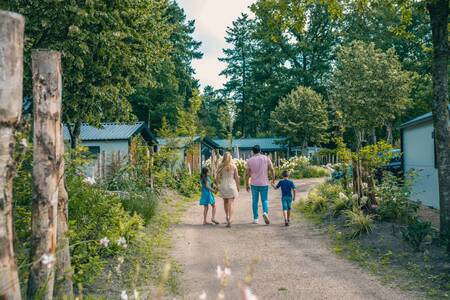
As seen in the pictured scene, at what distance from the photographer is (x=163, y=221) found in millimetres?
12055

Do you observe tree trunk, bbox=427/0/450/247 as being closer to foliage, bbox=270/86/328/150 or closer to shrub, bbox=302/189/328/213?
shrub, bbox=302/189/328/213

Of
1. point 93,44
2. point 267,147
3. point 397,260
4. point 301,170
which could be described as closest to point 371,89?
point 301,170

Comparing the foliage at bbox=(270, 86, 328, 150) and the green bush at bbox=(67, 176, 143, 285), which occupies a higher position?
the foliage at bbox=(270, 86, 328, 150)

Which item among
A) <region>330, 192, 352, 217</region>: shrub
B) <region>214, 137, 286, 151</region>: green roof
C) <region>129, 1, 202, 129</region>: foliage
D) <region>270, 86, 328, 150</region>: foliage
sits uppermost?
<region>129, 1, 202, 129</region>: foliage

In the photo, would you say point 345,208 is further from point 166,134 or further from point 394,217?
point 166,134

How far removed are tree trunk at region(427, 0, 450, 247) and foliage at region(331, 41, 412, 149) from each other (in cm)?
3135

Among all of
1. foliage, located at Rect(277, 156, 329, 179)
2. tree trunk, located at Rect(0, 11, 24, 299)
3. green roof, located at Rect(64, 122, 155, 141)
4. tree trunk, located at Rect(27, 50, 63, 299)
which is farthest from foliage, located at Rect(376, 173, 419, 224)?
foliage, located at Rect(277, 156, 329, 179)

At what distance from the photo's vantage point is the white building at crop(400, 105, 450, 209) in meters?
14.0

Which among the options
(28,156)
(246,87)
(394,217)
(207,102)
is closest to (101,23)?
(28,156)

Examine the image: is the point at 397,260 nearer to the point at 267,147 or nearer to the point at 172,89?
the point at 172,89

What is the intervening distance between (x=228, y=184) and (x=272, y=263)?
4.16m

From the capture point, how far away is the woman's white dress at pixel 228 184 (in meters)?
12.0

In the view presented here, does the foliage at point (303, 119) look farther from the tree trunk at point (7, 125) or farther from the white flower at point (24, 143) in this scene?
the tree trunk at point (7, 125)

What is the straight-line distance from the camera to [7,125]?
10.9 feet
